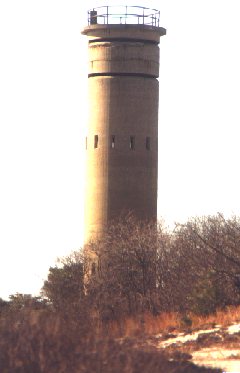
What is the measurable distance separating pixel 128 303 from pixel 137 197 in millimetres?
15703

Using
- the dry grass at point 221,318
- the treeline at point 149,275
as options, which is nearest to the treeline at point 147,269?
the treeline at point 149,275

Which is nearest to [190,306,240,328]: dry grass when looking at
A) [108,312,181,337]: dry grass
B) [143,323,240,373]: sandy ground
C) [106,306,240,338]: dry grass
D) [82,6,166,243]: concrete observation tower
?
[106,306,240,338]: dry grass

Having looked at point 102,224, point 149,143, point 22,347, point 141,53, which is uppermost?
point 141,53

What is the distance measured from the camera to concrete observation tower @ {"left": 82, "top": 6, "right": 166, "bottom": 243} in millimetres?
51031

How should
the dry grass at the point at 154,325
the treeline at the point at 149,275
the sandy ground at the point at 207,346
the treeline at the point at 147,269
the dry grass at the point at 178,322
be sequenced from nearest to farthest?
1. the sandy ground at the point at 207,346
2. the dry grass at the point at 178,322
3. the dry grass at the point at 154,325
4. the treeline at the point at 149,275
5. the treeline at the point at 147,269

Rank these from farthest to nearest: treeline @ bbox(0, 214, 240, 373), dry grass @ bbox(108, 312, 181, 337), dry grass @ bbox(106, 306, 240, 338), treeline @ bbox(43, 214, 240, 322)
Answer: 1. treeline @ bbox(43, 214, 240, 322)
2. treeline @ bbox(0, 214, 240, 373)
3. dry grass @ bbox(108, 312, 181, 337)
4. dry grass @ bbox(106, 306, 240, 338)

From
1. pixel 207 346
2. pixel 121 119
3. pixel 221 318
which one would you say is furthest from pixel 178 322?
pixel 121 119

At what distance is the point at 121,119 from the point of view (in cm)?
A: 5116

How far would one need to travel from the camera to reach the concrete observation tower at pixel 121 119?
51031 millimetres

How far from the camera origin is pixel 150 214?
51406 mm

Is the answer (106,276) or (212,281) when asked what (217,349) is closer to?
(212,281)

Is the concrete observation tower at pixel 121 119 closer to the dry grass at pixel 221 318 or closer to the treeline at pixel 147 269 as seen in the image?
the treeline at pixel 147 269

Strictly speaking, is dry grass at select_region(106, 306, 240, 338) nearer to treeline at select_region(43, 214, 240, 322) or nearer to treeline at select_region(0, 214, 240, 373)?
treeline at select_region(0, 214, 240, 373)

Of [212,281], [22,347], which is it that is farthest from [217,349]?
[212,281]
